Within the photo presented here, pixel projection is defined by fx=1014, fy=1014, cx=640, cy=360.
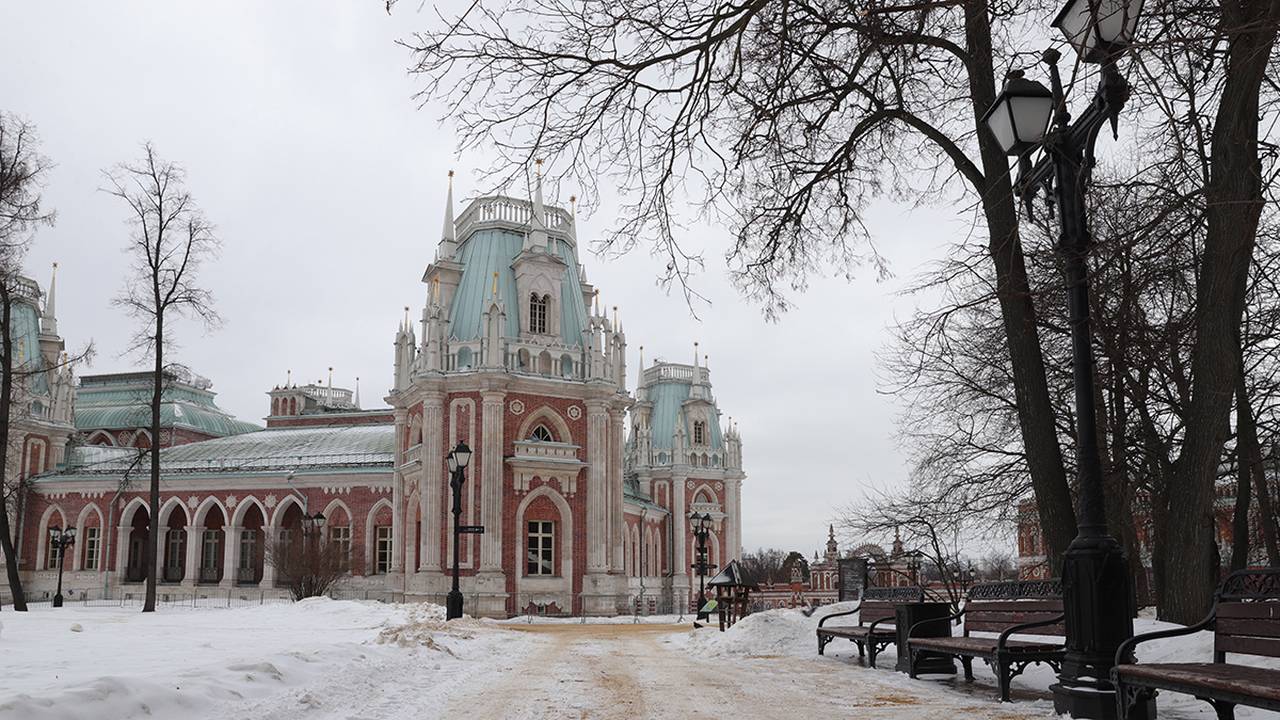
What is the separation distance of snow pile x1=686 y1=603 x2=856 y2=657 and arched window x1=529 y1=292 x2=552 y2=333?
22.9 meters

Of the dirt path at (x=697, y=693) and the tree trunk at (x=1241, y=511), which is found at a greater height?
the tree trunk at (x=1241, y=511)

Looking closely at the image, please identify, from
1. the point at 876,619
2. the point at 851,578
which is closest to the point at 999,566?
the point at 851,578

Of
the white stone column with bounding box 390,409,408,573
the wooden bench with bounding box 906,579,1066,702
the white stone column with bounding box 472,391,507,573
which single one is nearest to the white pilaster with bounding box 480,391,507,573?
the white stone column with bounding box 472,391,507,573

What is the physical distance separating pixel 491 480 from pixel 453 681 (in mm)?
25712

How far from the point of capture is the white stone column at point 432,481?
36125 mm

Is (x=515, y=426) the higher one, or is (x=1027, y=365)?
(x=515, y=426)

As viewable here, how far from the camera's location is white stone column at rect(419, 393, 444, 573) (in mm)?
36125

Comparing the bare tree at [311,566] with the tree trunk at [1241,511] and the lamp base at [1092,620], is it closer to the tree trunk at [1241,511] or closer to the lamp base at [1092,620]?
the tree trunk at [1241,511]

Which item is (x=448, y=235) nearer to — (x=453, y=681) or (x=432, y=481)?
(x=432, y=481)

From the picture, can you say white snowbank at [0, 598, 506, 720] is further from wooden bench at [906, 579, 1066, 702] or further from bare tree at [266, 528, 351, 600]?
bare tree at [266, 528, 351, 600]

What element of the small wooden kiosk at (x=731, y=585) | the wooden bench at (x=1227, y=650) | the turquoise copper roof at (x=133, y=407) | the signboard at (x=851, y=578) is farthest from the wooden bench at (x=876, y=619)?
the turquoise copper roof at (x=133, y=407)

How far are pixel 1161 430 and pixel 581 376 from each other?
23172 mm

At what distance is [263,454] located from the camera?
51.4m

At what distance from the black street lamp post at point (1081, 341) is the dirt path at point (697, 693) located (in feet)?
2.41
